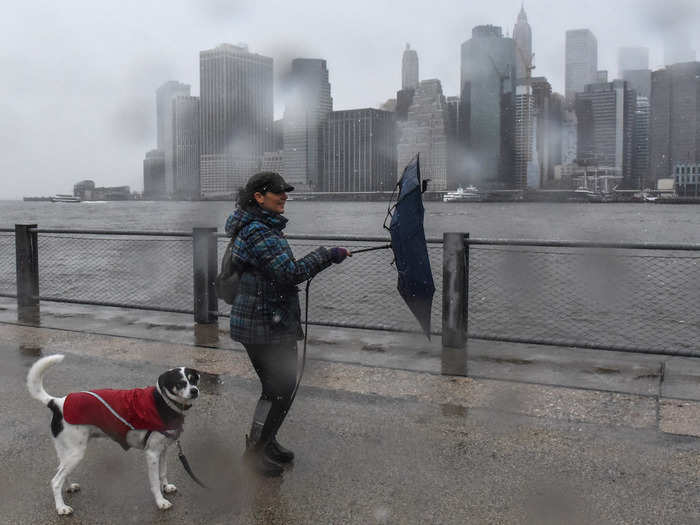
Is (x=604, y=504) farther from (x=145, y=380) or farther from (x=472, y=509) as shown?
(x=145, y=380)

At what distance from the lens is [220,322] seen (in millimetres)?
8992

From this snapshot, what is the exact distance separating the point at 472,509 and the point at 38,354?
16.1ft

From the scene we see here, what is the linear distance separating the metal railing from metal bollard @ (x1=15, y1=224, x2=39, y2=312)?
33 mm

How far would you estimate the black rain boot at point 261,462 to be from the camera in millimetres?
4199

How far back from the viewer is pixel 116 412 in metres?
3.70

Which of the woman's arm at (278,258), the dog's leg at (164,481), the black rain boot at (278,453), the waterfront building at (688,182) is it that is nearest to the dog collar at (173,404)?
the dog's leg at (164,481)

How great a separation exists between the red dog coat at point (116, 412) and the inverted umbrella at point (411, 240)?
1.49m

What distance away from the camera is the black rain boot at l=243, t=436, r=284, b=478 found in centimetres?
420

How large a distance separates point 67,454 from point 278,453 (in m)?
1.20

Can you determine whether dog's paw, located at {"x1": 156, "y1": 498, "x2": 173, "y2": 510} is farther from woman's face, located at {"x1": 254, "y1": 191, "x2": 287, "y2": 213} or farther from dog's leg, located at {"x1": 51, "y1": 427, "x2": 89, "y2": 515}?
woman's face, located at {"x1": 254, "y1": 191, "x2": 287, "y2": 213}

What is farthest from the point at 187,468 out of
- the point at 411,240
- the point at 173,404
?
the point at 411,240

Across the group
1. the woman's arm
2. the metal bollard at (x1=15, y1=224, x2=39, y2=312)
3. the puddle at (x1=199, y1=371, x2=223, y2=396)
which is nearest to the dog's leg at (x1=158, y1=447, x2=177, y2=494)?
the woman's arm

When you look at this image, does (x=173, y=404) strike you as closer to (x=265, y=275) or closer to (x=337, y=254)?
(x=265, y=275)

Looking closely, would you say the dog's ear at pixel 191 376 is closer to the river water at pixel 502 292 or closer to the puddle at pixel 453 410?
the puddle at pixel 453 410
